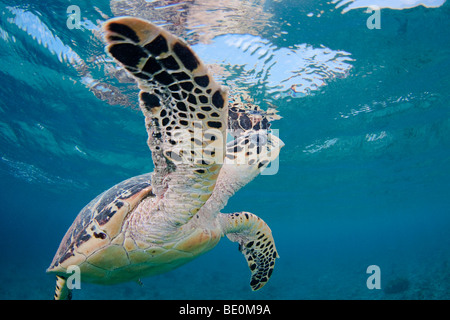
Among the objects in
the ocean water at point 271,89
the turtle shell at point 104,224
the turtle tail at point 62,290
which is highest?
the ocean water at point 271,89

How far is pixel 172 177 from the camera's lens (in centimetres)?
198

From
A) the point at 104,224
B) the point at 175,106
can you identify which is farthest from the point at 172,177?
the point at 104,224

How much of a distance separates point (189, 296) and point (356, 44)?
47.9ft

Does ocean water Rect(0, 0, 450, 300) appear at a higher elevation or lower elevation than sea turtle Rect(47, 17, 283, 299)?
higher

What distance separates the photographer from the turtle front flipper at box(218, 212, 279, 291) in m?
3.70

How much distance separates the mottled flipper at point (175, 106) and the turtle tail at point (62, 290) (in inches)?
124

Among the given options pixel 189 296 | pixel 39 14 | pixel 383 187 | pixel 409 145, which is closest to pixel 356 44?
pixel 39 14

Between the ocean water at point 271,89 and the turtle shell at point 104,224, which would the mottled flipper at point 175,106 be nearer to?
the turtle shell at point 104,224

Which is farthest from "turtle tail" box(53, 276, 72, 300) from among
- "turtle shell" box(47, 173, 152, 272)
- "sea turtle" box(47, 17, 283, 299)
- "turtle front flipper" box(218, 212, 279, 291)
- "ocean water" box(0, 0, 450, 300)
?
"ocean water" box(0, 0, 450, 300)

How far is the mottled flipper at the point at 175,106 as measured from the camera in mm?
1276

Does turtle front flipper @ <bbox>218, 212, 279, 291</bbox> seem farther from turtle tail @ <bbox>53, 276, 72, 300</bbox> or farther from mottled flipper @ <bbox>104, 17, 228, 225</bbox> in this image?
turtle tail @ <bbox>53, 276, 72, 300</bbox>

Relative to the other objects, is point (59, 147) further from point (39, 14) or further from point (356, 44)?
point (356, 44)

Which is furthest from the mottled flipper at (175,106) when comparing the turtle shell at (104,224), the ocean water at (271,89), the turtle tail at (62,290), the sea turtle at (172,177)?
the ocean water at (271,89)

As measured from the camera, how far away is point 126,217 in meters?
2.82
